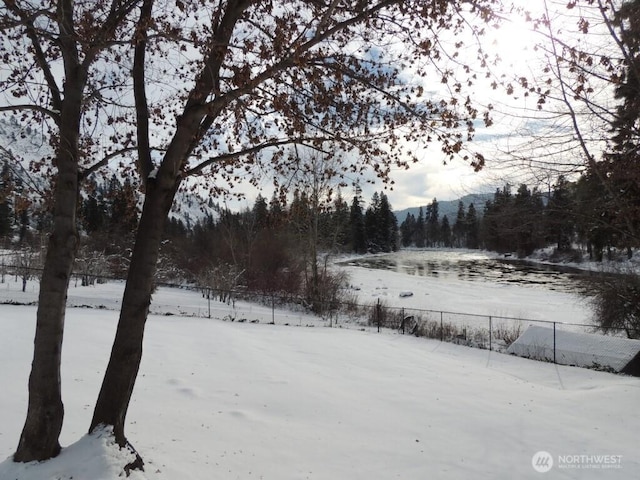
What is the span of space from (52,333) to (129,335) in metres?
0.67

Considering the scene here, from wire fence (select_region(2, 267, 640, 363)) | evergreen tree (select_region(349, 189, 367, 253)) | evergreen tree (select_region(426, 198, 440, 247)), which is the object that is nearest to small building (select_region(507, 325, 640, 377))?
wire fence (select_region(2, 267, 640, 363))

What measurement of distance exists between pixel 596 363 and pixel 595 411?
6.44m

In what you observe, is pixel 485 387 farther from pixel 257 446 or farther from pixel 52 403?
pixel 52 403

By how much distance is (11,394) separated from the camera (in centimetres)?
616

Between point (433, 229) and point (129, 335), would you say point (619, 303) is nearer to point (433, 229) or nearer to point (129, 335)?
point (129, 335)

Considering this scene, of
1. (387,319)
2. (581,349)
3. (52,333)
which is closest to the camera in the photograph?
(52,333)

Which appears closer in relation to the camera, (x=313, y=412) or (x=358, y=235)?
(x=313, y=412)

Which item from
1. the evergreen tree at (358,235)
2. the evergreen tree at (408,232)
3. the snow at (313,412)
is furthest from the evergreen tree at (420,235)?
the snow at (313,412)

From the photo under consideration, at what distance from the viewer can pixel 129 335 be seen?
3877 millimetres

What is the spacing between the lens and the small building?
12.5 meters

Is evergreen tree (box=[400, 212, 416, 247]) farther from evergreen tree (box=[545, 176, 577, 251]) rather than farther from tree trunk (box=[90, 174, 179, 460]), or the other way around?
tree trunk (box=[90, 174, 179, 460])

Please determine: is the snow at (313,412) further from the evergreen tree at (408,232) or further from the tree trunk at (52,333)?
the evergreen tree at (408,232)

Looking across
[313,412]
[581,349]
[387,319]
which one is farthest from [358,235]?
[313,412]

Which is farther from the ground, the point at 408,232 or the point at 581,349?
the point at 408,232
